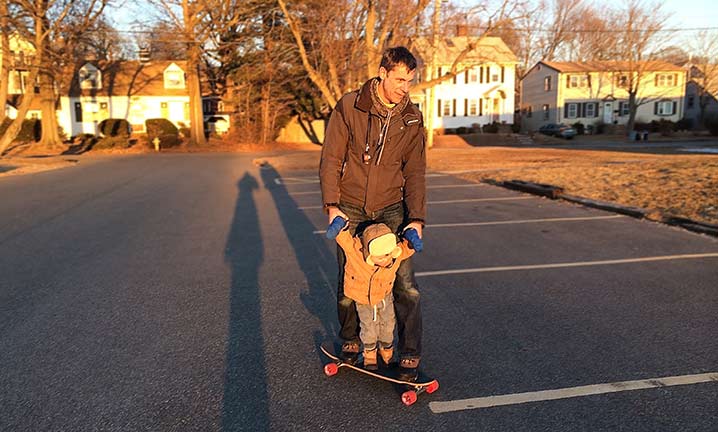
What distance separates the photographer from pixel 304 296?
5.64 m

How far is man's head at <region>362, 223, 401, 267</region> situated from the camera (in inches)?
131

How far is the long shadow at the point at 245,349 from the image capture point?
3285 millimetres

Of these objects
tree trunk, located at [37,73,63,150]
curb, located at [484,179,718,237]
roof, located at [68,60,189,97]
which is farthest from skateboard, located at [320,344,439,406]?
roof, located at [68,60,189,97]

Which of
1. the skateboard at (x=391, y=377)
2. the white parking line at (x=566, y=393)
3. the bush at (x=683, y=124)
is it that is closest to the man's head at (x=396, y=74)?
the skateboard at (x=391, y=377)

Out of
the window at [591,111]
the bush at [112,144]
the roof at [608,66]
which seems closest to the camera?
the bush at [112,144]

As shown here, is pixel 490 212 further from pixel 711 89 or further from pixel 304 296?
pixel 711 89

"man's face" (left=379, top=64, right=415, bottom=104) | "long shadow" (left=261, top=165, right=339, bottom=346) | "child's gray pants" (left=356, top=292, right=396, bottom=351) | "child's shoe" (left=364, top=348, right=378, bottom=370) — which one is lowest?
"long shadow" (left=261, top=165, right=339, bottom=346)

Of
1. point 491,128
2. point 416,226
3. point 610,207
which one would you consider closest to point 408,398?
point 416,226

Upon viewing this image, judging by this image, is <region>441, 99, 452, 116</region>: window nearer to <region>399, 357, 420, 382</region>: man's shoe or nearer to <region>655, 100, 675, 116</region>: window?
<region>655, 100, 675, 116</region>: window

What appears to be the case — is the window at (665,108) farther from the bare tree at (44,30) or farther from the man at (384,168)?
the man at (384,168)

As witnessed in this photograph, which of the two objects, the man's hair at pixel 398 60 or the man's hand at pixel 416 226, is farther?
the man's hand at pixel 416 226

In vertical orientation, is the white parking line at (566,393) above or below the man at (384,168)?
below

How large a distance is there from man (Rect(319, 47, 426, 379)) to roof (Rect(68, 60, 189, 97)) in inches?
1962

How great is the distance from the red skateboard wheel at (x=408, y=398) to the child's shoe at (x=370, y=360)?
384 millimetres
